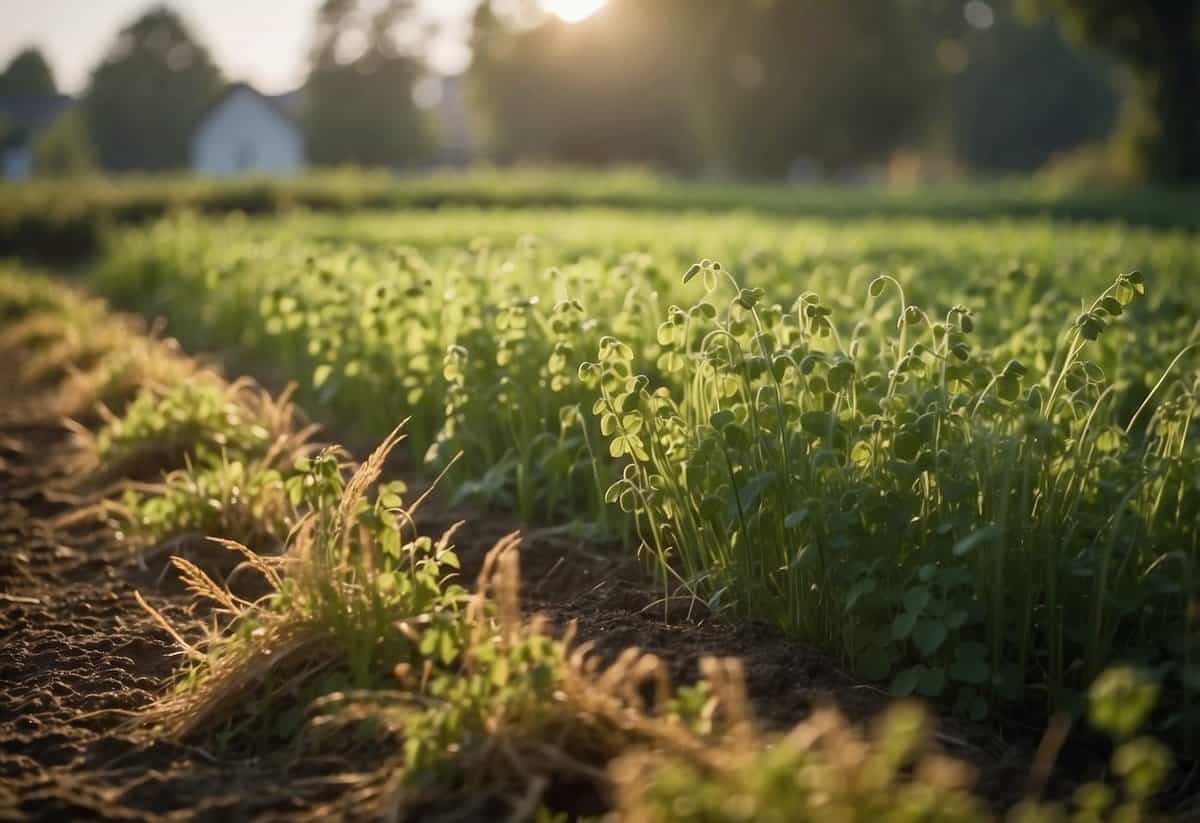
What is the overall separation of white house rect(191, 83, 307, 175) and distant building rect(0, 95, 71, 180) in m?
11.4

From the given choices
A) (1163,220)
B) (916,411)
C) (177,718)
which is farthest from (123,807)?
(1163,220)

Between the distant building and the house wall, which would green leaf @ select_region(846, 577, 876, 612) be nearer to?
A: the distant building

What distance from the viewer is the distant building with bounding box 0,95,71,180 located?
6882cm

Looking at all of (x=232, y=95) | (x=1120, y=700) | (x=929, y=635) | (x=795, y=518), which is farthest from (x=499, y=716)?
(x=232, y=95)

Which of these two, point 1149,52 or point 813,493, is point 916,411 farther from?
point 1149,52

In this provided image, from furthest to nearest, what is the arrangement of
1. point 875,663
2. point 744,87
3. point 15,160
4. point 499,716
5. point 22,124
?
point 22,124 → point 15,160 → point 744,87 → point 875,663 → point 499,716

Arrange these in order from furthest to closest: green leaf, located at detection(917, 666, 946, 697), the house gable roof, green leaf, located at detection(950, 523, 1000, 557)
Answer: the house gable roof, green leaf, located at detection(917, 666, 946, 697), green leaf, located at detection(950, 523, 1000, 557)

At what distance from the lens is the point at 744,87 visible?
43906mm

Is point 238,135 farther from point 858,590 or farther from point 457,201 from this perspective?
point 858,590

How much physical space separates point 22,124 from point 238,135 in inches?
1020

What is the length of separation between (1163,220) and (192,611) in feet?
59.6

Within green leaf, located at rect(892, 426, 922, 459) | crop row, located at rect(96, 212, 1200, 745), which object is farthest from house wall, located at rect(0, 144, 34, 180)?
green leaf, located at rect(892, 426, 922, 459)

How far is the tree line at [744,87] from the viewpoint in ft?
105

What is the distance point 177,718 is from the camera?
114 inches
